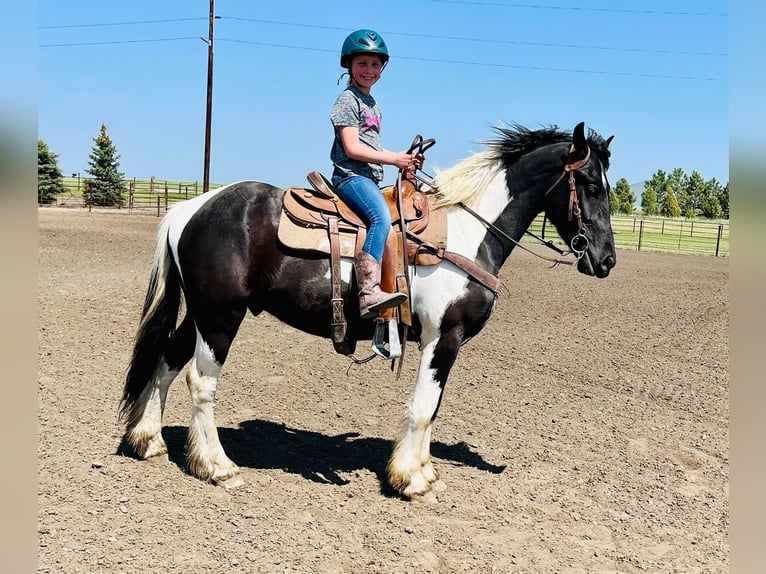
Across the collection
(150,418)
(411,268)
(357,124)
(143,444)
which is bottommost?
(143,444)

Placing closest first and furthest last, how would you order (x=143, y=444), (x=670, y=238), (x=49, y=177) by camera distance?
1. (x=143, y=444)
2. (x=49, y=177)
3. (x=670, y=238)

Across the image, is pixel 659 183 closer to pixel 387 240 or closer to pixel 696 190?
pixel 696 190

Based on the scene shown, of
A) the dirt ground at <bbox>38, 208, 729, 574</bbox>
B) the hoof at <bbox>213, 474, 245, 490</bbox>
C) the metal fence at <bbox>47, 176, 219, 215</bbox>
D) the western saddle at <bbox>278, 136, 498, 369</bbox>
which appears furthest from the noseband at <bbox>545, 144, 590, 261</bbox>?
the metal fence at <bbox>47, 176, 219, 215</bbox>

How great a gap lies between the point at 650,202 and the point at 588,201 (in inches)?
3286

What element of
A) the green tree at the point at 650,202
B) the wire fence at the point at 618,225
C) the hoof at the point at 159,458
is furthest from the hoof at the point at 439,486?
the green tree at the point at 650,202

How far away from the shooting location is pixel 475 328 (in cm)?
404

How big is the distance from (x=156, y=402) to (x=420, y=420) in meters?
1.98

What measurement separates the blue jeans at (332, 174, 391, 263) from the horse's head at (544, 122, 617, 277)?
1.22 metres

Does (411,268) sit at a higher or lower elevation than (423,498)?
higher

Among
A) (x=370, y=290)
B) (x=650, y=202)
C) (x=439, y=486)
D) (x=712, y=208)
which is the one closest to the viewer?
(x=370, y=290)

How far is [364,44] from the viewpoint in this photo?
3699 mm

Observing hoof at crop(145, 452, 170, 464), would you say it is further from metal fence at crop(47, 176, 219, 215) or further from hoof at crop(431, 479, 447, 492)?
metal fence at crop(47, 176, 219, 215)

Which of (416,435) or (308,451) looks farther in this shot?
(308,451)

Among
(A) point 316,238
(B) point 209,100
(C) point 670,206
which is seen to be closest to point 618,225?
(B) point 209,100
